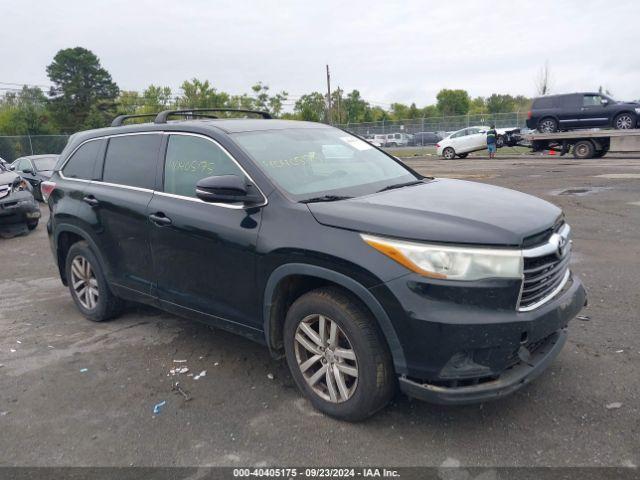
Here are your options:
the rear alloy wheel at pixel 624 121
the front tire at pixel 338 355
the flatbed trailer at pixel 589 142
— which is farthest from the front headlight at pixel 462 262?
the rear alloy wheel at pixel 624 121

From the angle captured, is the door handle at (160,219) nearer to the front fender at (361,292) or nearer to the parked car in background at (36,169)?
the front fender at (361,292)

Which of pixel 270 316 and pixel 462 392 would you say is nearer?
pixel 462 392

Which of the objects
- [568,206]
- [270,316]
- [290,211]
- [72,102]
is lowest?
[568,206]

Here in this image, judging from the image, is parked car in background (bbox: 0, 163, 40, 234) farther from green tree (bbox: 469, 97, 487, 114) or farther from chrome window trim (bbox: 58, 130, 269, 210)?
green tree (bbox: 469, 97, 487, 114)

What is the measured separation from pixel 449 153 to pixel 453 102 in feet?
266

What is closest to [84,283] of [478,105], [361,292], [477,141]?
[361,292]

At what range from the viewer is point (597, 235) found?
7.61 metres

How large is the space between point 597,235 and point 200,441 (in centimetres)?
656

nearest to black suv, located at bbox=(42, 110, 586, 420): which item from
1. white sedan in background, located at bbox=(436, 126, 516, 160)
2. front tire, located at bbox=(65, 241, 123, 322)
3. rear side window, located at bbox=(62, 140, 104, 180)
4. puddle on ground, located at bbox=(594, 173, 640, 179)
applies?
front tire, located at bbox=(65, 241, 123, 322)

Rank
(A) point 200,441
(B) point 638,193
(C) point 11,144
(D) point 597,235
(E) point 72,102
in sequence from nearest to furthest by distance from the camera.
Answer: (A) point 200,441
(D) point 597,235
(B) point 638,193
(C) point 11,144
(E) point 72,102

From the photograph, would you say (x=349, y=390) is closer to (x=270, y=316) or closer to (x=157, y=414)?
(x=270, y=316)

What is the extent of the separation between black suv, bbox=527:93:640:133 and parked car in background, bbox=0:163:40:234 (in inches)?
833

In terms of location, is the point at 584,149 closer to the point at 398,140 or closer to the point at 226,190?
the point at 226,190

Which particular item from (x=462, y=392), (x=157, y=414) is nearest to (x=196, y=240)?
(x=157, y=414)
